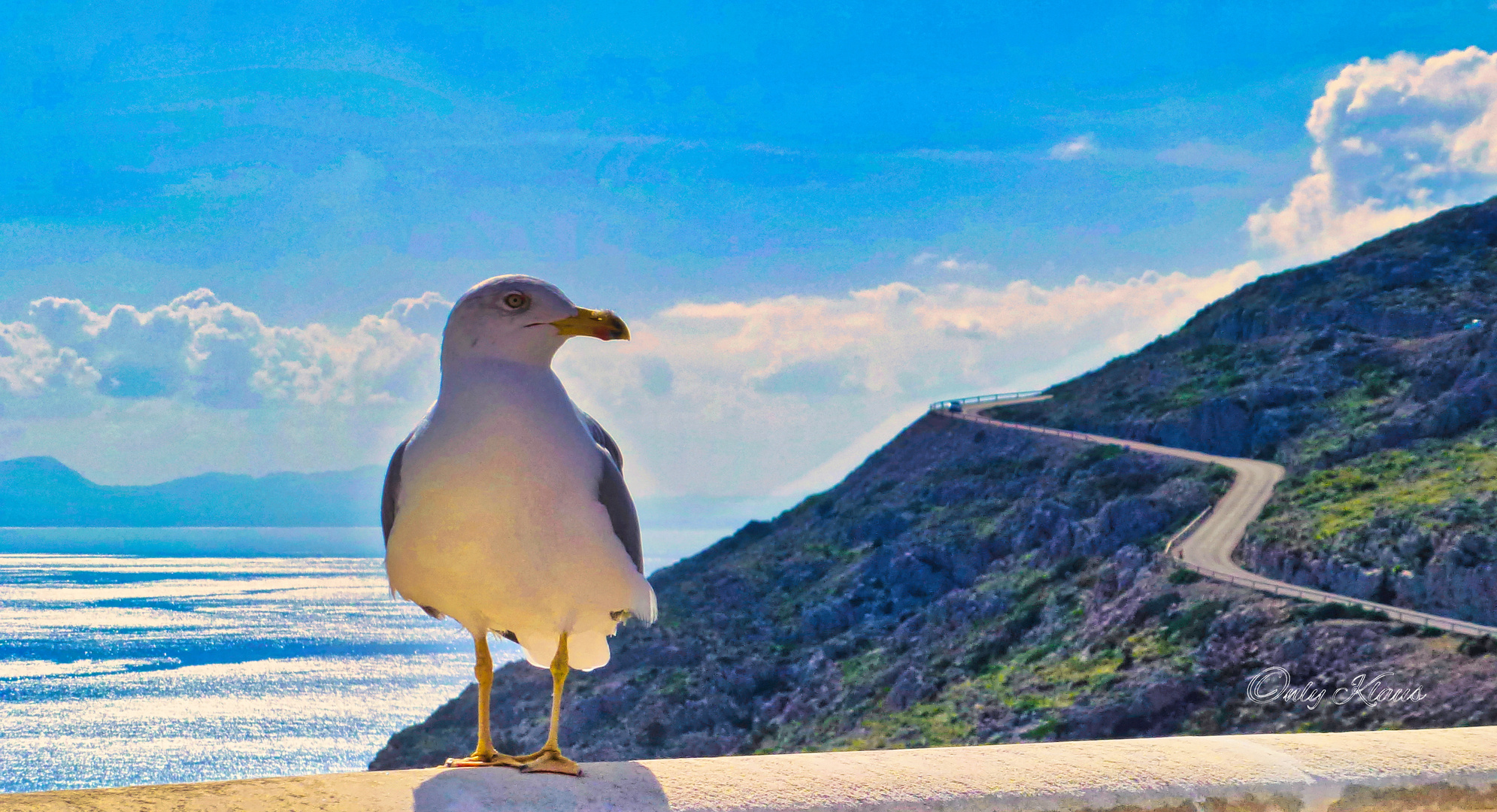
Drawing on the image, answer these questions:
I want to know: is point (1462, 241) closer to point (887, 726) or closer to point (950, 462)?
point (950, 462)

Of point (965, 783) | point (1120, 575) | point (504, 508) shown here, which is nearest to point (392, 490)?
point (504, 508)

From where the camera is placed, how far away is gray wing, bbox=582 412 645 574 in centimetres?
349

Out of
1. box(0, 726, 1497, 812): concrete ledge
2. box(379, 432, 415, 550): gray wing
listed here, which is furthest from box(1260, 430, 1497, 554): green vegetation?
box(379, 432, 415, 550): gray wing

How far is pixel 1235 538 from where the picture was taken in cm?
3753

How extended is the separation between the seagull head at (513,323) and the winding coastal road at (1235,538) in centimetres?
2803

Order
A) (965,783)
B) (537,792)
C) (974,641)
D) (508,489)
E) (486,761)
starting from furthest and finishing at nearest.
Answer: (974,641) → (486,761) → (508,489) → (965,783) → (537,792)

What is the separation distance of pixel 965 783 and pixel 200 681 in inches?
4163

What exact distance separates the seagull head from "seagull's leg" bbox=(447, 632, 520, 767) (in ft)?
2.98

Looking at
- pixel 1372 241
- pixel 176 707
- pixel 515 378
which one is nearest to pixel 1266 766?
pixel 515 378

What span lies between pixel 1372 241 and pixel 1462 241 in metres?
5.95

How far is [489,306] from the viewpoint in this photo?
3.31m

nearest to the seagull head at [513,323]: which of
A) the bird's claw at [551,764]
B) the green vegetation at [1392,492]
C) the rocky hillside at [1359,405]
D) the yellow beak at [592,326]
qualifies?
the yellow beak at [592,326]

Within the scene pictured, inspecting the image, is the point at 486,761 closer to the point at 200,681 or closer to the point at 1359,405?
the point at 1359,405

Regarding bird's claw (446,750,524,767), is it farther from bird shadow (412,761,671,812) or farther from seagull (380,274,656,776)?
bird shadow (412,761,671,812)
